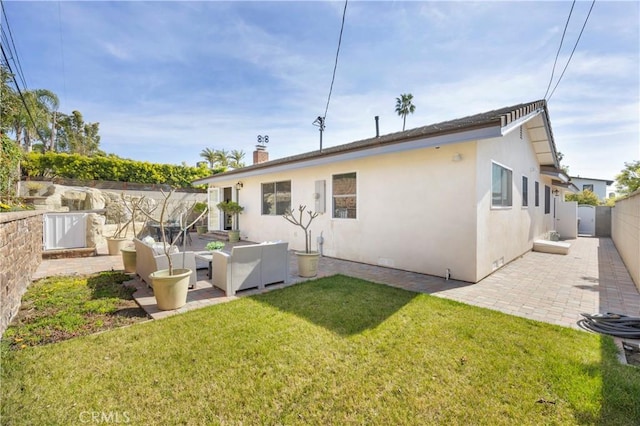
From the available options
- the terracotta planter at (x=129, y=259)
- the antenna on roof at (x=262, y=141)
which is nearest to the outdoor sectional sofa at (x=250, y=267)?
the terracotta planter at (x=129, y=259)

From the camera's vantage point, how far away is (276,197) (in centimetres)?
1162

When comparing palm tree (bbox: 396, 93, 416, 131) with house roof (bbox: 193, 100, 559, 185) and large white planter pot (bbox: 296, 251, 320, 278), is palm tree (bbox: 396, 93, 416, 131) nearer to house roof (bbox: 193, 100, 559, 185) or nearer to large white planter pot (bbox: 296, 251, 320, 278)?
house roof (bbox: 193, 100, 559, 185)

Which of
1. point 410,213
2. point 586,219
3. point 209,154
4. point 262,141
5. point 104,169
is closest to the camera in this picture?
point 410,213

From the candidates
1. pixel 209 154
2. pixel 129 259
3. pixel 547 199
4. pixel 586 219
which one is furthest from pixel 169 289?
pixel 209 154

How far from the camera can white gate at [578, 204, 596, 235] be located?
17719mm

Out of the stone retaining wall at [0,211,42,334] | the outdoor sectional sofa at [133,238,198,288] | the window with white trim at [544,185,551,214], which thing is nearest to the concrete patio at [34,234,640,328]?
the outdoor sectional sofa at [133,238,198,288]

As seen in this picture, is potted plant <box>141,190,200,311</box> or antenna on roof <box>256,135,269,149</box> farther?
antenna on roof <box>256,135,269,149</box>

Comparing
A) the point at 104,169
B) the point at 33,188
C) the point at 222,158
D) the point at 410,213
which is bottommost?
the point at 410,213

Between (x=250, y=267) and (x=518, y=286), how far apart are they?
5714 mm

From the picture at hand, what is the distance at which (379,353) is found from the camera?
329 cm

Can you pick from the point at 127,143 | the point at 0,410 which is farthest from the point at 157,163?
the point at 0,410

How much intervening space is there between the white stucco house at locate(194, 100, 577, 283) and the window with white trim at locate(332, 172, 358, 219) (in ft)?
0.10

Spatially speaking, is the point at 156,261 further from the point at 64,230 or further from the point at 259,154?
the point at 259,154

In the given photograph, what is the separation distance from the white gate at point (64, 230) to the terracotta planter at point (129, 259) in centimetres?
403
